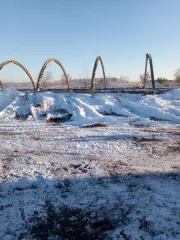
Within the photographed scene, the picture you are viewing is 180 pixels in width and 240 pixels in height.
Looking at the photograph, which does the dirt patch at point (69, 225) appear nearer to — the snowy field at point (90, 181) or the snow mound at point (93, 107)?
the snowy field at point (90, 181)

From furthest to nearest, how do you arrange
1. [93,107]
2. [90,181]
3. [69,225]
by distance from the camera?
[93,107] < [90,181] < [69,225]

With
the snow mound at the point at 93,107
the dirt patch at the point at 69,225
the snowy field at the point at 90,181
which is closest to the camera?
the dirt patch at the point at 69,225

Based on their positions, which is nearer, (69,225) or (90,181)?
(69,225)

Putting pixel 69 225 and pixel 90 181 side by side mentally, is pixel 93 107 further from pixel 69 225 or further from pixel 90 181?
pixel 69 225

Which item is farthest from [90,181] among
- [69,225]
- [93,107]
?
[93,107]

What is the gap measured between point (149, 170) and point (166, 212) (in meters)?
1.46

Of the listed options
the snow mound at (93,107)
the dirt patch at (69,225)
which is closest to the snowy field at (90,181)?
the dirt patch at (69,225)

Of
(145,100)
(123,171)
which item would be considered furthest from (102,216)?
(145,100)

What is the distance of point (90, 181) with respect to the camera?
411 centimetres

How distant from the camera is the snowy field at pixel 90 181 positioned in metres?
2.90

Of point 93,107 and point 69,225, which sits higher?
point 93,107

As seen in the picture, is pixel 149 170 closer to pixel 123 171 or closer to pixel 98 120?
pixel 123 171

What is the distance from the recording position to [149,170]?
460 cm

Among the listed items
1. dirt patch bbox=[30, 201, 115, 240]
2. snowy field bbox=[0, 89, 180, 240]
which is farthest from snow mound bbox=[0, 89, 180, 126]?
dirt patch bbox=[30, 201, 115, 240]
